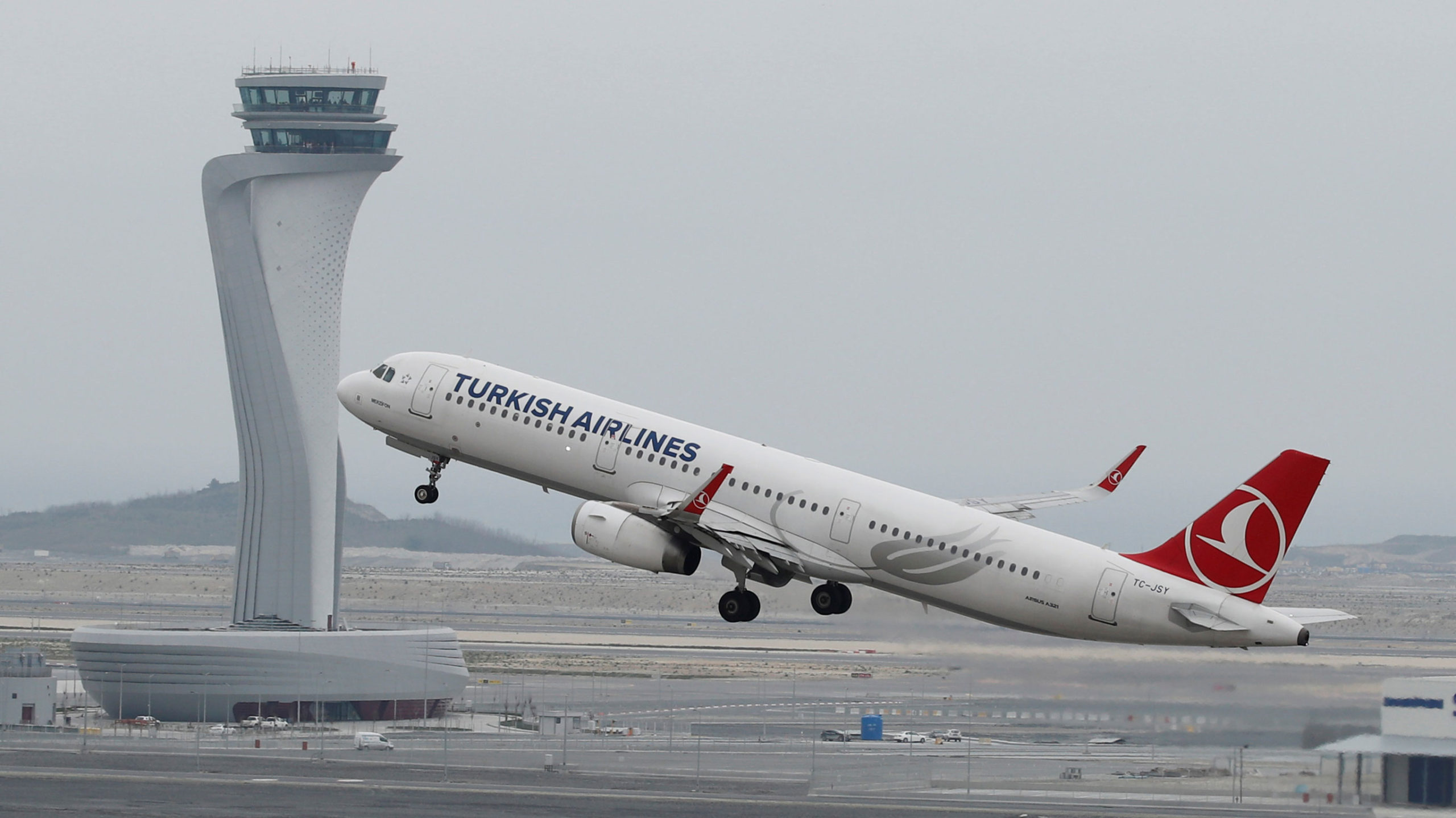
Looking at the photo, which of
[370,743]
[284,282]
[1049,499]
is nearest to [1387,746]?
[1049,499]

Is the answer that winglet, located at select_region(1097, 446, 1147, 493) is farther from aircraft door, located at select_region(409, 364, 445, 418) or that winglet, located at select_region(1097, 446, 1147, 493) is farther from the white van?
the white van

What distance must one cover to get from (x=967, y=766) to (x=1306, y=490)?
39.4 metres

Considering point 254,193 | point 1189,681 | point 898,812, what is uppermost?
point 254,193

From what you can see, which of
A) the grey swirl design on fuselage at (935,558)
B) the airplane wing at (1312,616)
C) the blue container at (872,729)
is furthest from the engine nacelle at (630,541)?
the blue container at (872,729)

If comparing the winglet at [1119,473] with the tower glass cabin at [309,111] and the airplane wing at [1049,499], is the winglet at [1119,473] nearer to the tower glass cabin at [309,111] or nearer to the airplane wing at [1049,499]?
the airplane wing at [1049,499]

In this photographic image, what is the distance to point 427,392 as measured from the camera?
241 ft

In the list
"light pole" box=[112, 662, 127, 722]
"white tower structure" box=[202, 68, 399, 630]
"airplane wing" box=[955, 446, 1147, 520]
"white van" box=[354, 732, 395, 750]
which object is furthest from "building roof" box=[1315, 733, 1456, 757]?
"white tower structure" box=[202, 68, 399, 630]

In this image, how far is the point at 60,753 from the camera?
120 m

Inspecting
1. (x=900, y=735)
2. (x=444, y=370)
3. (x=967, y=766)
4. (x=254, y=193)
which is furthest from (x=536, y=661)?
(x=444, y=370)

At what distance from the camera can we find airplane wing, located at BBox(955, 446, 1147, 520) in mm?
72000

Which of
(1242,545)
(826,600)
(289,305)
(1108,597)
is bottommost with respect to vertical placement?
(826,600)

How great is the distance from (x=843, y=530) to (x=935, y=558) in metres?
3.08

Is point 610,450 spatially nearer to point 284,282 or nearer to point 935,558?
point 935,558

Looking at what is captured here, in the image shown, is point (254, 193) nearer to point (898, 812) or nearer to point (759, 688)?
point (759, 688)
